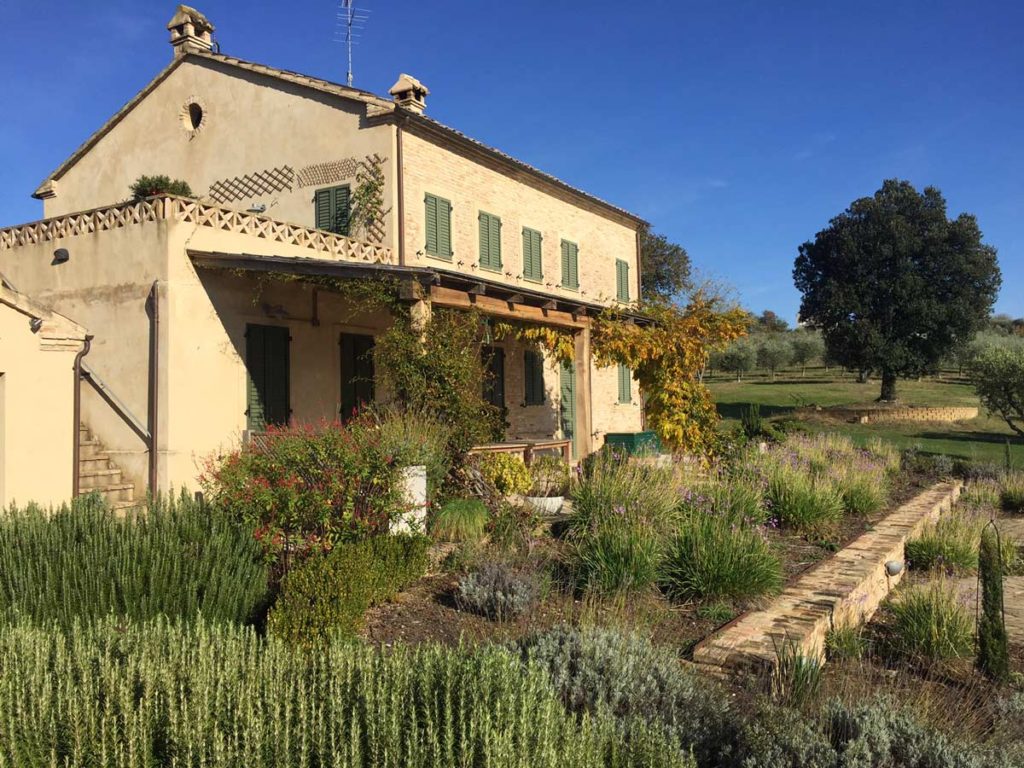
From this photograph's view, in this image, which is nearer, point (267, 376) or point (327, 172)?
point (267, 376)

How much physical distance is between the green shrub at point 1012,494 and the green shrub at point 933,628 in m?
8.85

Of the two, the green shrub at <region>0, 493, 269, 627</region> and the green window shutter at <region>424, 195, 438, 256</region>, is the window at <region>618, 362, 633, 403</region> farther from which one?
the green shrub at <region>0, 493, 269, 627</region>

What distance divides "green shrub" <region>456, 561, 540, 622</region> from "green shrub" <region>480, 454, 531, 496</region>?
4258 millimetres

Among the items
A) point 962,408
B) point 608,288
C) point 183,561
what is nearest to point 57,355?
point 183,561

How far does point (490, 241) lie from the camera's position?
16.5 m

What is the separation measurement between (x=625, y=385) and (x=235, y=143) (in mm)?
11349

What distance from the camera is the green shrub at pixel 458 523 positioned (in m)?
7.89

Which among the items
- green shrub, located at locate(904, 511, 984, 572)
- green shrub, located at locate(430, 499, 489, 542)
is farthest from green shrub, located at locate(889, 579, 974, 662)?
green shrub, located at locate(430, 499, 489, 542)

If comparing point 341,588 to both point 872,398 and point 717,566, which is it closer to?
point 717,566

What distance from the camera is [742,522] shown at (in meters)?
7.77

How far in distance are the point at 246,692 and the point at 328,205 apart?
41.0 ft

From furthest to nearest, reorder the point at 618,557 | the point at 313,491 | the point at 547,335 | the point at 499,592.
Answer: the point at 547,335 → the point at 313,491 → the point at 618,557 → the point at 499,592

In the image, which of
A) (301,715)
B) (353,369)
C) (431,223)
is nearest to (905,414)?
(431,223)

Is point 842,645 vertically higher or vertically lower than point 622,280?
lower
